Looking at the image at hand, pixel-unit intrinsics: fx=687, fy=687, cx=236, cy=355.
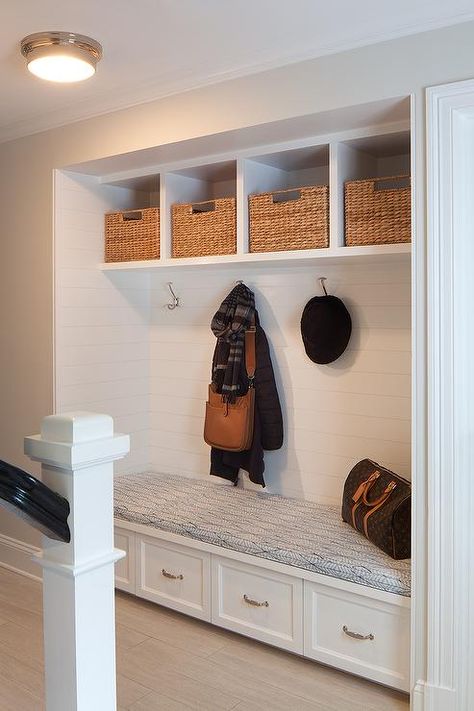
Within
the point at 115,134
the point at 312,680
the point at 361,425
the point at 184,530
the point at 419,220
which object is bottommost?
the point at 312,680

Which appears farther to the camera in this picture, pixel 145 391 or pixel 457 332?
pixel 145 391

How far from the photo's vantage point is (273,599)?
9.53ft

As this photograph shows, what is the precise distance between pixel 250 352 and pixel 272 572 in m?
1.16

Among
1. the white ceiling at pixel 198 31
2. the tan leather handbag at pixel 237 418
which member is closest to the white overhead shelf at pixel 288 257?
the tan leather handbag at pixel 237 418

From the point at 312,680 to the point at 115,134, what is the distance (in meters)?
2.58

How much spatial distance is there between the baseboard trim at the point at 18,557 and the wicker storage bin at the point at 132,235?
169cm

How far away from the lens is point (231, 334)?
355 cm

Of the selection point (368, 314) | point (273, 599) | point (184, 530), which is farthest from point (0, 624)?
point (368, 314)

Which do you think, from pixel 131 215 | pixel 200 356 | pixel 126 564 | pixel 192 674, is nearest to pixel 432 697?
pixel 192 674

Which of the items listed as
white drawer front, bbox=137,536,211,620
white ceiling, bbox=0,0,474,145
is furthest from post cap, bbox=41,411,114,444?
white drawer front, bbox=137,536,211,620

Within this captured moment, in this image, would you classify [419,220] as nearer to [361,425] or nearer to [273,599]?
[361,425]

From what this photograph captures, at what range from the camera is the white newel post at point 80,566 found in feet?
3.17

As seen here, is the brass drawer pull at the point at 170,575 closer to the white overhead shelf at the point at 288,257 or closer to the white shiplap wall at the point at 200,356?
the white shiplap wall at the point at 200,356

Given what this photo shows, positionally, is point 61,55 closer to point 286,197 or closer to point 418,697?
point 286,197
